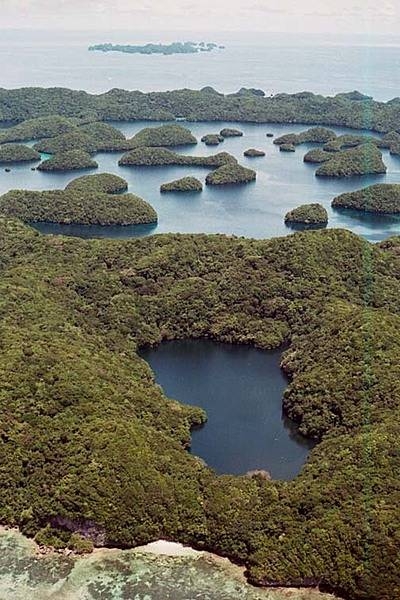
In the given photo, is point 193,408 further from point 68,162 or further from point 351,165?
point 68,162

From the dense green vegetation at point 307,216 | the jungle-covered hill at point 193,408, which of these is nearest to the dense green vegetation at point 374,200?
the dense green vegetation at point 307,216

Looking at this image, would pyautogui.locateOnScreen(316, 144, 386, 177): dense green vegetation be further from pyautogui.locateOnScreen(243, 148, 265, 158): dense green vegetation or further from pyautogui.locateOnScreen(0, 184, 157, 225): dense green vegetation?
pyautogui.locateOnScreen(0, 184, 157, 225): dense green vegetation

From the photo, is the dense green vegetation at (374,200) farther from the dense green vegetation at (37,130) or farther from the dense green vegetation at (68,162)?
the dense green vegetation at (37,130)

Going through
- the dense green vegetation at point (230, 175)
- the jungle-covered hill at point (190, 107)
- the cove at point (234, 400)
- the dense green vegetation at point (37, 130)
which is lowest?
the cove at point (234, 400)

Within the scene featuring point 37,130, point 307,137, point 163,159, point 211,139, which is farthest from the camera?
point 307,137

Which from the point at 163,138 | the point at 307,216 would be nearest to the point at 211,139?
the point at 163,138
